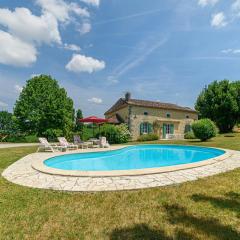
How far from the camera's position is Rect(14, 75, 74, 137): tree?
1093 inches

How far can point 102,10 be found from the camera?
14.9 m

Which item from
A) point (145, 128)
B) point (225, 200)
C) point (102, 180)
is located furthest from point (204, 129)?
point (225, 200)

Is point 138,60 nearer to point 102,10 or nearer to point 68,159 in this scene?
point 102,10

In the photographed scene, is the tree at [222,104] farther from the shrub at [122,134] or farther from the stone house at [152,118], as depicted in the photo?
the shrub at [122,134]

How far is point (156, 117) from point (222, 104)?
14.7 meters

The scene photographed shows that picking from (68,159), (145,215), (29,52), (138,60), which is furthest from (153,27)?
(145,215)

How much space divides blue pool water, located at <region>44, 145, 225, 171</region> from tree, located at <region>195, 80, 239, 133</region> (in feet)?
74.9

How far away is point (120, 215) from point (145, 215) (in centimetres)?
50

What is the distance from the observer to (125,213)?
4230 millimetres

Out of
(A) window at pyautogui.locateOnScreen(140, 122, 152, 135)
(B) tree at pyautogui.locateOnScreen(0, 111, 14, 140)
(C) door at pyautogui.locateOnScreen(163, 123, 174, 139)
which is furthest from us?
(C) door at pyautogui.locateOnScreen(163, 123, 174, 139)

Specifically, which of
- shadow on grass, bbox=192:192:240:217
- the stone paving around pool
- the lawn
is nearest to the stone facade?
the stone paving around pool

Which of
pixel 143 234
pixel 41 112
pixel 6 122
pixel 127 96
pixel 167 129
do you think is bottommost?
pixel 143 234

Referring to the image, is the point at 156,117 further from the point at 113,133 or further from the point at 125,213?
the point at 125,213

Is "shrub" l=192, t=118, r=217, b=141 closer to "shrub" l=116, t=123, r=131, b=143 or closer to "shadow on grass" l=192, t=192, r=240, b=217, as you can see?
"shrub" l=116, t=123, r=131, b=143
